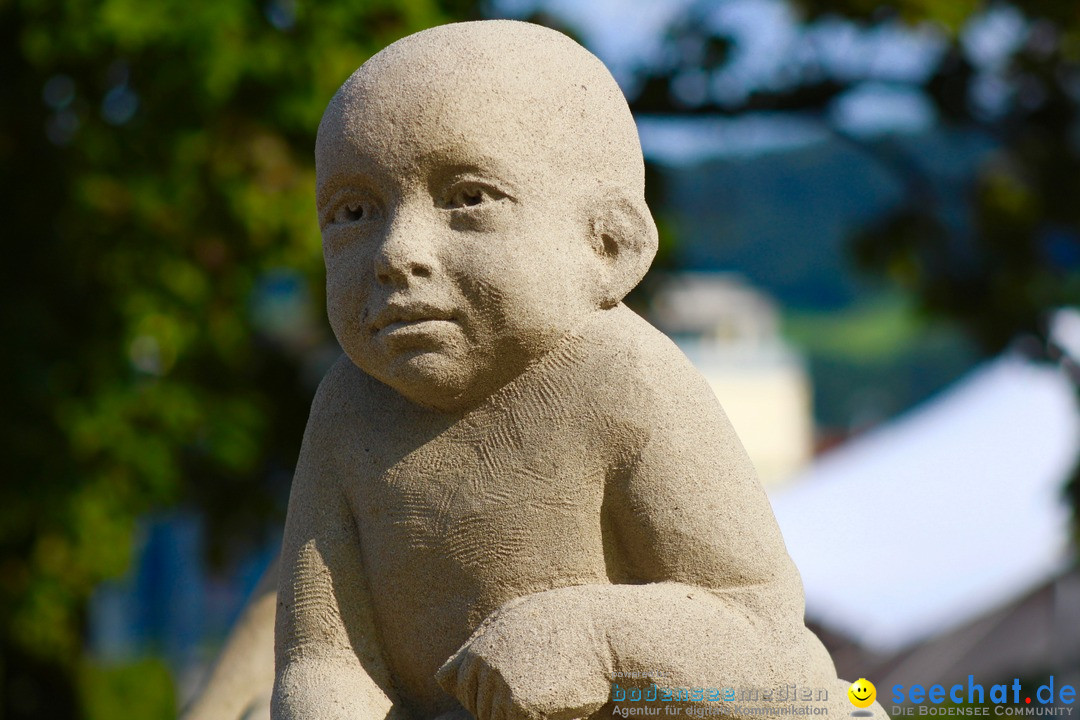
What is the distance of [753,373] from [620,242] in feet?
89.3

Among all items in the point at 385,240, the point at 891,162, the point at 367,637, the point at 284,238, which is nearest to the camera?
the point at 385,240

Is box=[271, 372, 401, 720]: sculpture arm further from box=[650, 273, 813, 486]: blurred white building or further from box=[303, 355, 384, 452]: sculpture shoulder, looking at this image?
box=[650, 273, 813, 486]: blurred white building

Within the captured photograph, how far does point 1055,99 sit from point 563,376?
6.94m

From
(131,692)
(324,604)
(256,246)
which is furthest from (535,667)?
(131,692)

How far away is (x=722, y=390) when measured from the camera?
29328 millimetres

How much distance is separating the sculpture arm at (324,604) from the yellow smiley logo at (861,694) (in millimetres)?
944

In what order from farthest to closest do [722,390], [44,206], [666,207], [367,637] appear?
[722,390] < [666,207] < [44,206] < [367,637]

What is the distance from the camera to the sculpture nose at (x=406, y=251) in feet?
8.58

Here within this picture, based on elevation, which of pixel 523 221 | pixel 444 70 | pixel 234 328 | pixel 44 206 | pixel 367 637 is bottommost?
pixel 367 637

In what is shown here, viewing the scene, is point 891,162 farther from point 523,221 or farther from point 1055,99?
point 523,221

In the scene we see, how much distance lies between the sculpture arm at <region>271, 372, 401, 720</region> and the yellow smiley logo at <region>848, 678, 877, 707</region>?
3.10 feet

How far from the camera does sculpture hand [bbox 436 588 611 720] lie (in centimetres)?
252

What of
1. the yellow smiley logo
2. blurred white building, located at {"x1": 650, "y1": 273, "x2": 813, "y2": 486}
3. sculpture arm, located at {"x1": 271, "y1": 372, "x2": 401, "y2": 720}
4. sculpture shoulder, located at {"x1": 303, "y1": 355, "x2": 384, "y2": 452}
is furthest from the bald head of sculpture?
blurred white building, located at {"x1": 650, "y1": 273, "x2": 813, "y2": 486}

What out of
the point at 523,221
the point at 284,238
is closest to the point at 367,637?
the point at 523,221
